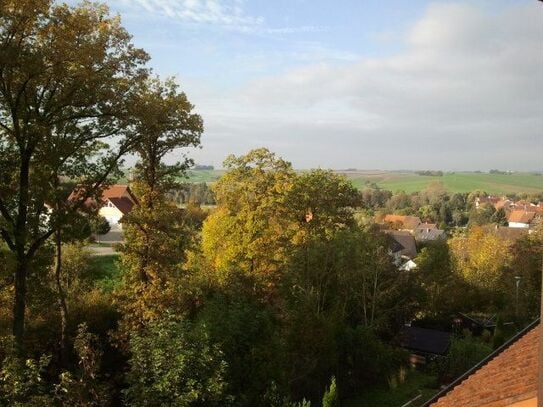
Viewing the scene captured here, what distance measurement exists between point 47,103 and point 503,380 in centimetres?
1140

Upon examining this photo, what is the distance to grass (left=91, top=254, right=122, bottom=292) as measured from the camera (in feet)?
87.3

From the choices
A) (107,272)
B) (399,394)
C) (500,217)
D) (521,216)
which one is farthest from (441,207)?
(399,394)

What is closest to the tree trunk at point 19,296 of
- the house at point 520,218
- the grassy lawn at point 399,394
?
the grassy lawn at point 399,394

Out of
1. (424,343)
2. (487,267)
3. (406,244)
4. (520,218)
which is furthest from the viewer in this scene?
(520,218)

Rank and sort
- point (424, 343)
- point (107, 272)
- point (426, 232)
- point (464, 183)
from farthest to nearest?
point (464, 183)
point (426, 232)
point (107, 272)
point (424, 343)

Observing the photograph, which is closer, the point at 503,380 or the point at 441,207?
the point at 503,380

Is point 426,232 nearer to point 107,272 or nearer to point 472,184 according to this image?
point 107,272

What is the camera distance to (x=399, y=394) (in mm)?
22078

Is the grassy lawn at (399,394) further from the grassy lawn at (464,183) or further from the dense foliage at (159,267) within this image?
the grassy lawn at (464,183)

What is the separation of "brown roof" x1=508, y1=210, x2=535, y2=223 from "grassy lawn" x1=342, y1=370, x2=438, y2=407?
8533cm

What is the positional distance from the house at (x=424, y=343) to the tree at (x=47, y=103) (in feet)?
67.8

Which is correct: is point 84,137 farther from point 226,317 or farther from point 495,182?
point 495,182

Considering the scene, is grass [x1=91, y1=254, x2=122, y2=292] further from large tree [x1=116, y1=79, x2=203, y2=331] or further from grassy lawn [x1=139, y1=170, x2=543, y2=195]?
grassy lawn [x1=139, y1=170, x2=543, y2=195]

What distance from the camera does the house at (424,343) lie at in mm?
26875
